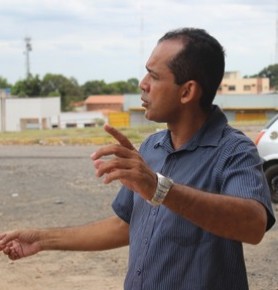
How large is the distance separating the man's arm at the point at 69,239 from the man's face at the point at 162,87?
2.02 ft

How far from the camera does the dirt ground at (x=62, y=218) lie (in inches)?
240

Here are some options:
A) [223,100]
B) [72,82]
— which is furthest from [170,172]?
[72,82]

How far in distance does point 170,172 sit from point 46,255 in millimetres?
4900

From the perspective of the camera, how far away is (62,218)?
9.00m

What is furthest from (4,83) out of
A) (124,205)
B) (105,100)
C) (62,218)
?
(124,205)


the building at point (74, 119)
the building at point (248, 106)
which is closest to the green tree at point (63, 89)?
the building at point (74, 119)

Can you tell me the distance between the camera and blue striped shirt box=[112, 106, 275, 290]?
2.15m

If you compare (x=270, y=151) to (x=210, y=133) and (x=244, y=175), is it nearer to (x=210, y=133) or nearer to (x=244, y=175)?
(x=210, y=133)

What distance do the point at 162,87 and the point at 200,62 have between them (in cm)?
16

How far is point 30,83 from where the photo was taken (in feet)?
248

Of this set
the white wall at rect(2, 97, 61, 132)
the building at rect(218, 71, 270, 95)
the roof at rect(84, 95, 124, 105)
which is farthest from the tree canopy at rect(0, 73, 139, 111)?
the building at rect(218, 71, 270, 95)

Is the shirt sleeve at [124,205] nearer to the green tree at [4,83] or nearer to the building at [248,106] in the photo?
the building at [248,106]

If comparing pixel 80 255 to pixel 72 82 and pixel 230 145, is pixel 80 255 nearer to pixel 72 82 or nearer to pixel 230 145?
pixel 230 145

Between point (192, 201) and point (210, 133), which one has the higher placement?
point (210, 133)
